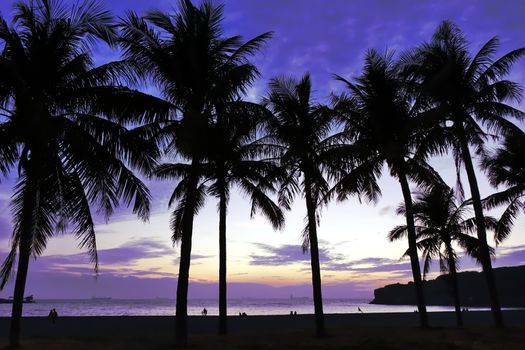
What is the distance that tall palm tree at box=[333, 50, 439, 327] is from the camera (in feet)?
63.8

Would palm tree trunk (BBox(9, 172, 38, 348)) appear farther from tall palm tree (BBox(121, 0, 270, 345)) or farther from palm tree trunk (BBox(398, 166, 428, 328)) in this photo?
palm tree trunk (BBox(398, 166, 428, 328))

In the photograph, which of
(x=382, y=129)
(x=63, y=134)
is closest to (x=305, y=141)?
(x=382, y=129)

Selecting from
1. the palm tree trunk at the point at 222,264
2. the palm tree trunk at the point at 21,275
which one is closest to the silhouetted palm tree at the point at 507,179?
the palm tree trunk at the point at 222,264

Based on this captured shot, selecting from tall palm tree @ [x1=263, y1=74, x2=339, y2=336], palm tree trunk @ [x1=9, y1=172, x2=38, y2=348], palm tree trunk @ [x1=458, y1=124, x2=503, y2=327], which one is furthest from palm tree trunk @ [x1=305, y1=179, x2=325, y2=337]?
palm tree trunk @ [x1=9, y1=172, x2=38, y2=348]

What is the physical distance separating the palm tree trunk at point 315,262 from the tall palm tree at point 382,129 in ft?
6.74

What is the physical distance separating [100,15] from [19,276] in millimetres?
8032

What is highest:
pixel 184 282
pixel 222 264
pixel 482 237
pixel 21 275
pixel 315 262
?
pixel 482 237

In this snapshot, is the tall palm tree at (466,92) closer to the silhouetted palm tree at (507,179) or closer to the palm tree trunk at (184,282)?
the silhouetted palm tree at (507,179)

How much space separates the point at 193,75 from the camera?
15289 mm

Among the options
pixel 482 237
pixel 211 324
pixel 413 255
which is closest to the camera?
pixel 482 237

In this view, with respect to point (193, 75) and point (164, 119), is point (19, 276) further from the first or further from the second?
point (193, 75)

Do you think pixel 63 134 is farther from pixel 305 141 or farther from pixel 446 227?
pixel 446 227

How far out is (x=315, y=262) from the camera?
58.3 feet

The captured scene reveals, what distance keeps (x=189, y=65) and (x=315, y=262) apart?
29.6ft
